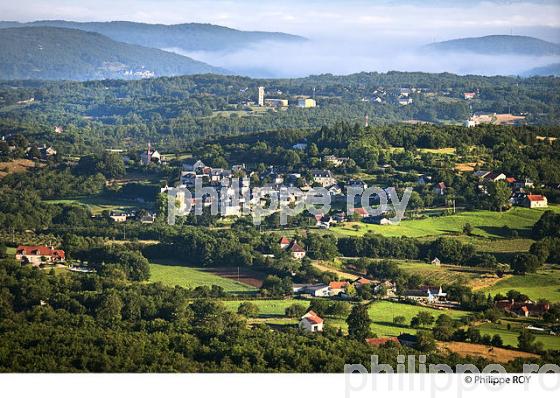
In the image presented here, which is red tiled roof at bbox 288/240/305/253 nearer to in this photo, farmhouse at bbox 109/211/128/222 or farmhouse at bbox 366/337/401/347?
farmhouse at bbox 109/211/128/222

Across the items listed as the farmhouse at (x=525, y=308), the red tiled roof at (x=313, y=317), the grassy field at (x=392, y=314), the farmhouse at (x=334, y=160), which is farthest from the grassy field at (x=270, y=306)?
the farmhouse at (x=334, y=160)

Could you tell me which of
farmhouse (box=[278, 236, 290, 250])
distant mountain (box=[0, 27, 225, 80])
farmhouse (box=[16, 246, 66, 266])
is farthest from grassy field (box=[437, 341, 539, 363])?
distant mountain (box=[0, 27, 225, 80])

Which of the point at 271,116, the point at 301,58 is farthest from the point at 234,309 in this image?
the point at 301,58

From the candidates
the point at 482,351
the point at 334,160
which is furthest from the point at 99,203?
the point at 482,351

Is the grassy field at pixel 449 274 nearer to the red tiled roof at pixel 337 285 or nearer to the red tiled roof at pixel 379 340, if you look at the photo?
the red tiled roof at pixel 337 285

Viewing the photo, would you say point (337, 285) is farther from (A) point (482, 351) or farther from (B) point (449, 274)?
(A) point (482, 351)

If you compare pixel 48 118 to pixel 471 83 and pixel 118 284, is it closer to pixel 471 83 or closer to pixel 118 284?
pixel 471 83
